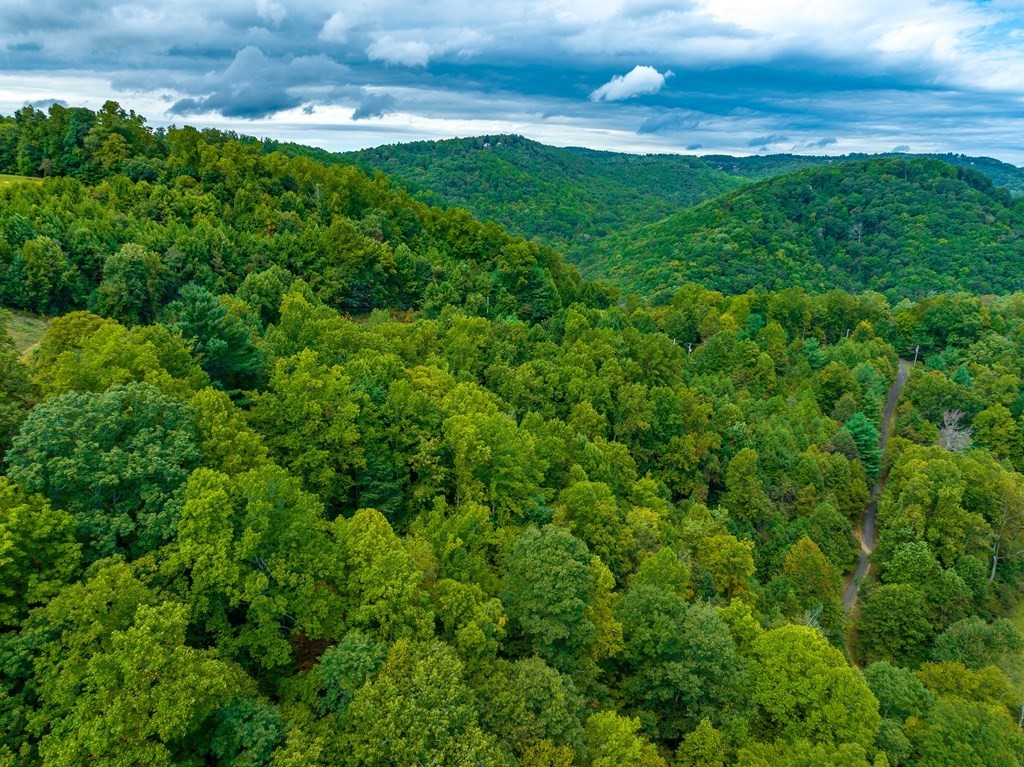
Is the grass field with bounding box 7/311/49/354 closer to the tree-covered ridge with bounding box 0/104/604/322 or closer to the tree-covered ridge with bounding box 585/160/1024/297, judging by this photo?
the tree-covered ridge with bounding box 0/104/604/322

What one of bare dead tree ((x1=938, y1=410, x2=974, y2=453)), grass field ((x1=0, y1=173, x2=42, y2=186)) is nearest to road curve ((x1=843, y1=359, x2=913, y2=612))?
bare dead tree ((x1=938, y1=410, x2=974, y2=453))

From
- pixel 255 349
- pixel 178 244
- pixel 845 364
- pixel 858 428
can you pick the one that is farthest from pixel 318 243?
pixel 845 364

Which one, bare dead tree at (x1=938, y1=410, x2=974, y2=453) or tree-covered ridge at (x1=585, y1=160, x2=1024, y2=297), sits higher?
tree-covered ridge at (x1=585, y1=160, x2=1024, y2=297)

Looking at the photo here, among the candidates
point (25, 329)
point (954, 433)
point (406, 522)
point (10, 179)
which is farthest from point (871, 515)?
point (10, 179)

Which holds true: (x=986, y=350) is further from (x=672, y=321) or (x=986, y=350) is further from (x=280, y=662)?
(x=280, y=662)

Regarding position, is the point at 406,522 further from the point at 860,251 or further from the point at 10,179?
the point at 860,251

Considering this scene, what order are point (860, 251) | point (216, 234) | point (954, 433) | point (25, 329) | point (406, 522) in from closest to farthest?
point (406, 522) < point (25, 329) < point (216, 234) < point (954, 433) < point (860, 251)

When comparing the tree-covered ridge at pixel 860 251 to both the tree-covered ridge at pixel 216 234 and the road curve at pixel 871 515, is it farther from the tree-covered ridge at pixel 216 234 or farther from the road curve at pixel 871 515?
the tree-covered ridge at pixel 216 234
